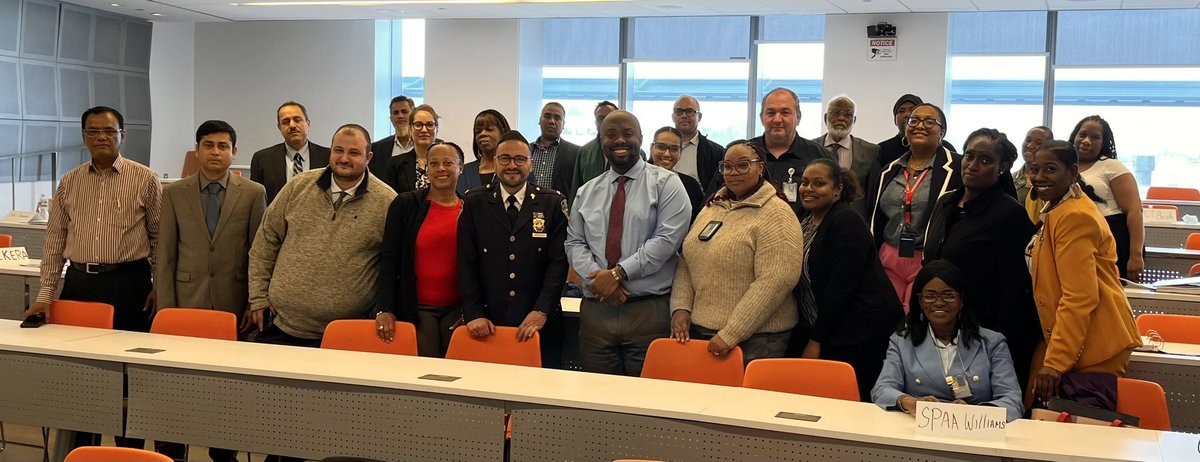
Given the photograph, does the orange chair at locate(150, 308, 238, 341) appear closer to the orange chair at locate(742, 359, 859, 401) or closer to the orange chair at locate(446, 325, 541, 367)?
the orange chair at locate(446, 325, 541, 367)

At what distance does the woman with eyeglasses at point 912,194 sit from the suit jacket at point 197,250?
8.95 ft

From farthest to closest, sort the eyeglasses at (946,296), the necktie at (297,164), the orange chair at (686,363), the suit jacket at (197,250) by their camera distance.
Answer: the necktie at (297,164), the suit jacket at (197,250), the orange chair at (686,363), the eyeglasses at (946,296)

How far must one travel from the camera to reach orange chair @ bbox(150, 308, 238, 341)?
14.4 ft

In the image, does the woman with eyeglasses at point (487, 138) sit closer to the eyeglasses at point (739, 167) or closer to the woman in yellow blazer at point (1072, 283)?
the eyeglasses at point (739, 167)

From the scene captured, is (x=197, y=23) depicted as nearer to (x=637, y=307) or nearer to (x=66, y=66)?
(x=66, y=66)

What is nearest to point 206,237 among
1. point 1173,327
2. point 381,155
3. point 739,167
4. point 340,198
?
point 340,198

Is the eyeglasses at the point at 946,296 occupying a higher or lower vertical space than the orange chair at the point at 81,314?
higher

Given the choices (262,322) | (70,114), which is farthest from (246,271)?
(70,114)

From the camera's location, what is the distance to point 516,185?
14.1ft

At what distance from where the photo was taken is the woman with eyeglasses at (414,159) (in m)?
5.83

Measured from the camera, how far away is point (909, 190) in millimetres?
4367

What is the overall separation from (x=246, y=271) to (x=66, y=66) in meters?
8.79

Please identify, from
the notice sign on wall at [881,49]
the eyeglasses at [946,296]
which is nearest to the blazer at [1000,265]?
the eyeglasses at [946,296]

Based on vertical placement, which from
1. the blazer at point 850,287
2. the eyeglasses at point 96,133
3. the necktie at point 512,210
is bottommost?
the blazer at point 850,287
